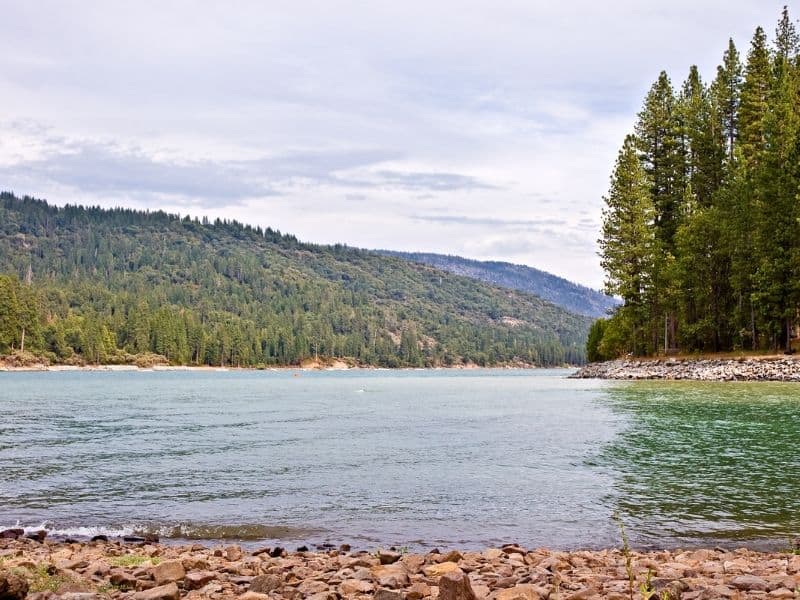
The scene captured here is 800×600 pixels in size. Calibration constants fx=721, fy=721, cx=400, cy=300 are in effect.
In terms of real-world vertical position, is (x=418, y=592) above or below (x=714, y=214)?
below

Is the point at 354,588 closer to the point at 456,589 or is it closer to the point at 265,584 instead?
the point at 265,584

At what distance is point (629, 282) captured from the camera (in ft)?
284

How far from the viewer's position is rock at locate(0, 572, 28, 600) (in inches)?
351

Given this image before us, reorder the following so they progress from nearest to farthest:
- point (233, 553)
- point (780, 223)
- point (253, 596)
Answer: point (253, 596), point (233, 553), point (780, 223)

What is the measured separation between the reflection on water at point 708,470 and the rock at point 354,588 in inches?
290

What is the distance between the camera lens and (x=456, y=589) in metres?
8.41

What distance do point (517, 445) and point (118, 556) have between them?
19685mm

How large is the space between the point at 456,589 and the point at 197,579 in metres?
4.37

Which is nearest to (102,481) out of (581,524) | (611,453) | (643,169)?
(581,524)

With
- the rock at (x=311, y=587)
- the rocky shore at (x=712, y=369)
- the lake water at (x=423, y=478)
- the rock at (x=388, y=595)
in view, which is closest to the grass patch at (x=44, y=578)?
the rock at (x=311, y=587)

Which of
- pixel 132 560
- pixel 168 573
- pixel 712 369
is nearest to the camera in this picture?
pixel 168 573

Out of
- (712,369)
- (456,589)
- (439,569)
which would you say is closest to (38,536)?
(439,569)

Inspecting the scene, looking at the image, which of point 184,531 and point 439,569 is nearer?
point 439,569

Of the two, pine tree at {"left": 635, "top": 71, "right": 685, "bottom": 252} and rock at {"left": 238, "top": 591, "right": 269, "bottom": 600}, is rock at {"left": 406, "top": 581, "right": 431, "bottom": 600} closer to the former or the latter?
rock at {"left": 238, "top": 591, "right": 269, "bottom": 600}
